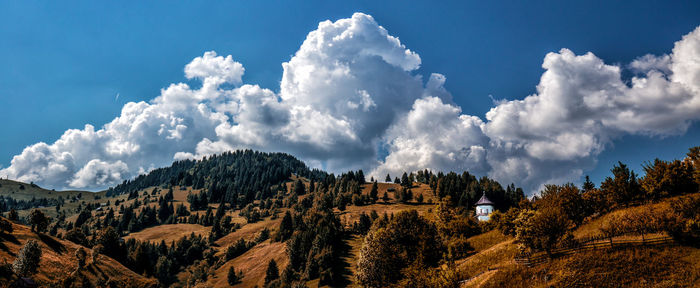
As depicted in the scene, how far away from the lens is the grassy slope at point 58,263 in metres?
77.1

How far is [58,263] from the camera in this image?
84.3 meters

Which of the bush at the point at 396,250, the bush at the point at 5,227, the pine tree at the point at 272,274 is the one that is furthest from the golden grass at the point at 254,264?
the bush at the point at 396,250

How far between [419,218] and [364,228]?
8413 cm

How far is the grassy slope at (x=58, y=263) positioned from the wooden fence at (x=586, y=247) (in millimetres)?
91291

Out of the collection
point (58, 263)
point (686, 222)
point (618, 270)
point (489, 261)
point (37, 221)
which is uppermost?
point (686, 222)

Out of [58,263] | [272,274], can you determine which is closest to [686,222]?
[272,274]

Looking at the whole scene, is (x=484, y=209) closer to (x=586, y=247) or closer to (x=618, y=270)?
(x=586, y=247)

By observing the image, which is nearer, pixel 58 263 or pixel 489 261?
pixel 489 261

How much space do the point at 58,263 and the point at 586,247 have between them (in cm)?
11071

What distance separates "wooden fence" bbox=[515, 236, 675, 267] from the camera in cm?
4319

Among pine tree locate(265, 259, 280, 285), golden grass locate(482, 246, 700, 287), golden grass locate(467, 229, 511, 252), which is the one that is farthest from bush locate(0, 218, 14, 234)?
golden grass locate(467, 229, 511, 252)

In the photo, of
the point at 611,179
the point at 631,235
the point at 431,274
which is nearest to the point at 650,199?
the point at 611,179

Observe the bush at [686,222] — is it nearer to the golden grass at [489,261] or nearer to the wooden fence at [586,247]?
the wooden fence at [586,247]

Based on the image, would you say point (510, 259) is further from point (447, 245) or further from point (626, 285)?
point (447, 245)
